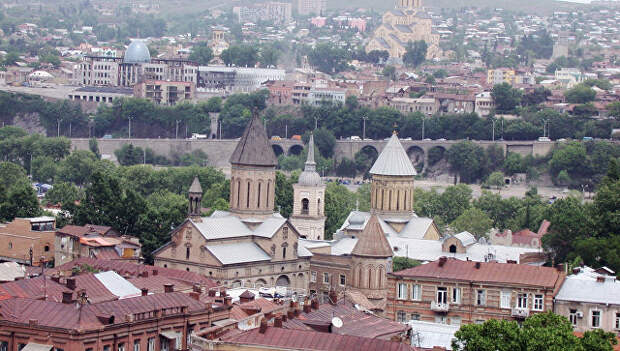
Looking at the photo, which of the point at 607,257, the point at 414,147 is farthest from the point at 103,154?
the point at 607,257

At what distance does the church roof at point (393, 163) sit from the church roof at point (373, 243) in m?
15.3

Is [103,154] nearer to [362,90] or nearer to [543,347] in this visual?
[362,90]

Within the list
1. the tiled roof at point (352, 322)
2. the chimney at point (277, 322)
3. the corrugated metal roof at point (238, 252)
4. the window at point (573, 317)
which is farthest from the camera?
the corrugated metal roof at point (238, 252)

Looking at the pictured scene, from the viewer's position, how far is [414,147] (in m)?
153

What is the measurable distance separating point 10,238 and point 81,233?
4.02m

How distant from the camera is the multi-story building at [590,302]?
2200 inches

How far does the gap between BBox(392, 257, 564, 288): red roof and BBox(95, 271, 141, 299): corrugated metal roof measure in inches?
414

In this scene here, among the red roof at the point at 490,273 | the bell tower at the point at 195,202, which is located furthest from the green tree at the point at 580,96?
the red roof at the point at 490,273

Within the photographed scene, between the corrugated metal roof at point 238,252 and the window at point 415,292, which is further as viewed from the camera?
the corrugated metal roof at point 238,252

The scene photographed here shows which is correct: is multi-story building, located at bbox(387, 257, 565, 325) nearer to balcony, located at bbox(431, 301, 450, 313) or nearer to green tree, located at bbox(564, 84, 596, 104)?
balcony, located at bbox(431, 301, 450, 313)

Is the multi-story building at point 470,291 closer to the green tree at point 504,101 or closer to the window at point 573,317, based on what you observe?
the window at point 573,317

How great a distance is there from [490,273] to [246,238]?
15.8 metres

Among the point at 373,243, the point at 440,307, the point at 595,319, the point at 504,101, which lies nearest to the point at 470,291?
the point at 440,307

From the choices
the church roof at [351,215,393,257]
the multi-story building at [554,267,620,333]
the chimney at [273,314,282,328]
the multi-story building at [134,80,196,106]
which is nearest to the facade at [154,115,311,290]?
the church roof at [351,215,393,257]
